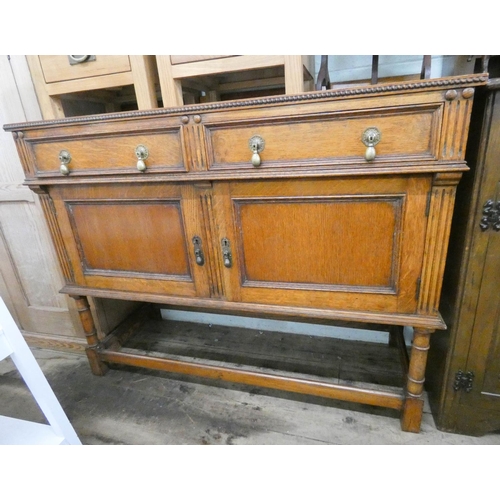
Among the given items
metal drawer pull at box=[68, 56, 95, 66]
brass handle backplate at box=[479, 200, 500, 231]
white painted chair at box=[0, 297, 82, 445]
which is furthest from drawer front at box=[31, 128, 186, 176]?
brass handle backplate at box=[479, 200, 500, 231]

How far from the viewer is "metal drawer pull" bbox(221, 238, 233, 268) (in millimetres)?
971

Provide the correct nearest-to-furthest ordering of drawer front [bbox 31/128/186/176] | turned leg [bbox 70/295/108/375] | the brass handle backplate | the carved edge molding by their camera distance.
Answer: the carved edge molding → the brass handle backplate → drawer front [bbox 31/128/186/176] → turned leg [bbox 70/295/108/375]

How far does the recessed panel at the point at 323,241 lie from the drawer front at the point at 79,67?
677mm

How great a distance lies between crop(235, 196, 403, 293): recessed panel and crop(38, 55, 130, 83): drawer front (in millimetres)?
677

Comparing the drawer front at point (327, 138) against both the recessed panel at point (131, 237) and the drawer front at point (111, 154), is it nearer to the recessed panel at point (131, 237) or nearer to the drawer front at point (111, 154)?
the drawer front at point (111, 154)

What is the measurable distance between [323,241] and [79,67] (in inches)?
41.4

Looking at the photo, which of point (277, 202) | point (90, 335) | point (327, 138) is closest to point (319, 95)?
point (327, 138)

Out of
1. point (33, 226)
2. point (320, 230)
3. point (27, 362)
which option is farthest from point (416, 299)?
point (33, 226)

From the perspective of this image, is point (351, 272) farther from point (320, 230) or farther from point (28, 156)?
point (28, 156)

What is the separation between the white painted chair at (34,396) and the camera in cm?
71

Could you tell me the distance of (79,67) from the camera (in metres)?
1.12

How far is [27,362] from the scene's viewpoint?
0.75 metres

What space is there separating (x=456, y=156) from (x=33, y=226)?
5.49ft

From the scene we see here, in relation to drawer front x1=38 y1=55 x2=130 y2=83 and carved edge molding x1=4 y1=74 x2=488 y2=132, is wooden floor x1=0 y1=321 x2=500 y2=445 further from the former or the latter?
drawer front x1=38 y1=55 x2=130 y2=83
